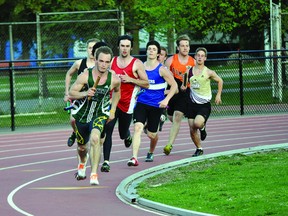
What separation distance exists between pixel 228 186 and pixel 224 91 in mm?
16413

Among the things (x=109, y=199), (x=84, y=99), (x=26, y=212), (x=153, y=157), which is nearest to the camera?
(x=26, y=212)

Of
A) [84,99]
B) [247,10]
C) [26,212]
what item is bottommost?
[26,212]

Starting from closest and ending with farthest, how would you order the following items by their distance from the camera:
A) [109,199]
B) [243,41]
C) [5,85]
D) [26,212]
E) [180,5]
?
[26,212]
[109,199]
[5,85]
[180,5]
[243,41]

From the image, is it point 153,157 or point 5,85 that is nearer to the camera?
point 153,157

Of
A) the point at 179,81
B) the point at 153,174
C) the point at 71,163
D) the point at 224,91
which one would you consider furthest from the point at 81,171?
the point at 224,91

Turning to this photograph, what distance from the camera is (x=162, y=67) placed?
1733cm

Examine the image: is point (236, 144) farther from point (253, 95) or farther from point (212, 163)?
point (253, 95)

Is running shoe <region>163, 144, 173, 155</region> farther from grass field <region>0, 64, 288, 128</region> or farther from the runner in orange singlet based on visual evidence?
grass field <region>0, 64, 288, 128</region>

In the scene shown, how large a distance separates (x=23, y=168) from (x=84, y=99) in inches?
129

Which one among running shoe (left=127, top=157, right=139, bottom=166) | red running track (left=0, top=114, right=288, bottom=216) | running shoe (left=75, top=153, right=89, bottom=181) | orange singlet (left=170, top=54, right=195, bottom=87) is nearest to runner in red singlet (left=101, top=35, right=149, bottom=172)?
running shoe (left=127, top=157, right=139, bottom=166)

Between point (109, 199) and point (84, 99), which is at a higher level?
point (84, 99)

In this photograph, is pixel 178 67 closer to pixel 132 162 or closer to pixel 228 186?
pixel 132 162

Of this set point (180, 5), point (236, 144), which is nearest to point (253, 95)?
point (180, 5)

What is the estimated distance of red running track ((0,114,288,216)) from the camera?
41.4ft
